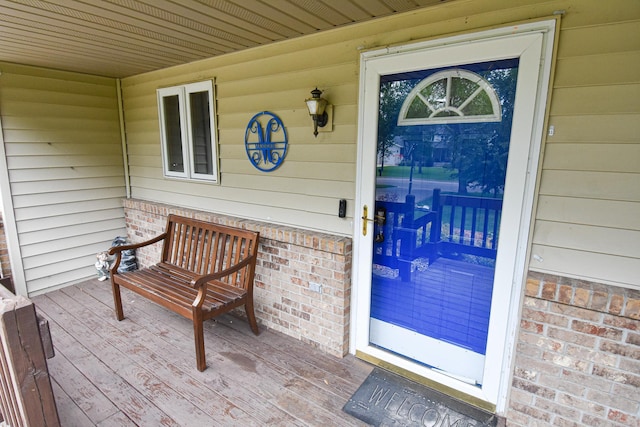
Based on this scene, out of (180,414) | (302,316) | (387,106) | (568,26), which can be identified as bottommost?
(180,414)

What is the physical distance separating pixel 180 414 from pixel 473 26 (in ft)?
9.55

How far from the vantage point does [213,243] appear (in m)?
3.13

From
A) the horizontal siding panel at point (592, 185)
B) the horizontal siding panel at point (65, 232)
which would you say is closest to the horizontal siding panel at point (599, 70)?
the horizontal siding panel at point (592, 185)

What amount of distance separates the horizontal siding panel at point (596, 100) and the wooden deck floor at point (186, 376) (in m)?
2.12

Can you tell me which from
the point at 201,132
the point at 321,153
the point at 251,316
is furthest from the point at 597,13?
the point at 201,132

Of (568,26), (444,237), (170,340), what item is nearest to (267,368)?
(170,340)

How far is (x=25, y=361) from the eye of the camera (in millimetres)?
1366

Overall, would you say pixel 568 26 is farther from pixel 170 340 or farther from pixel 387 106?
pixel 170 340

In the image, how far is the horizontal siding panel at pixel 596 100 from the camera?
1.55m

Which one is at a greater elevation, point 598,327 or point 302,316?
point 598,327

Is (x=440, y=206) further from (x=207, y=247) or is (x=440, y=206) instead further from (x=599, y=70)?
(x=207, y=247)

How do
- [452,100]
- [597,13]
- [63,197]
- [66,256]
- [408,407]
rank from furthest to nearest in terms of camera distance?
[66,256], [63,197], [408,407], [452,100], [597,13]

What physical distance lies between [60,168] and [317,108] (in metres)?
3.30

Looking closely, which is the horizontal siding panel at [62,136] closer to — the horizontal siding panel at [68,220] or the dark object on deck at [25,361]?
the horizontal siding panel at [68,220]
